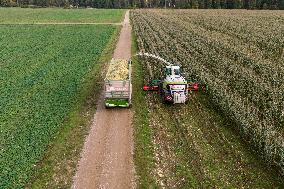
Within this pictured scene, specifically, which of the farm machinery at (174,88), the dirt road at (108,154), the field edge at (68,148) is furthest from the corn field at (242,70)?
the field edge at (68,148)

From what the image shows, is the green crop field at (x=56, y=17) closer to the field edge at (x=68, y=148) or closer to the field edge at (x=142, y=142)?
the field edge at (x=68, y=148)

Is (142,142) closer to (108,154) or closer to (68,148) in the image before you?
(108,154)

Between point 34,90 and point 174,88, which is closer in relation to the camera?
point 174,88

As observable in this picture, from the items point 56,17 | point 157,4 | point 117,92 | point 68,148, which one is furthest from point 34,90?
point 157,4

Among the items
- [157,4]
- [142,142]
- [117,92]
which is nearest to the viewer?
[142,142]

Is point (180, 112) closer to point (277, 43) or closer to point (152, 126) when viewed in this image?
point (152, 126)

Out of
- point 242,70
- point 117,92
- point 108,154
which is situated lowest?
point 108,154

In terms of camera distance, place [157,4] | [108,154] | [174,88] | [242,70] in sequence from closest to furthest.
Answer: [108,154] → [174,88] → [242,70] → [157,4]
